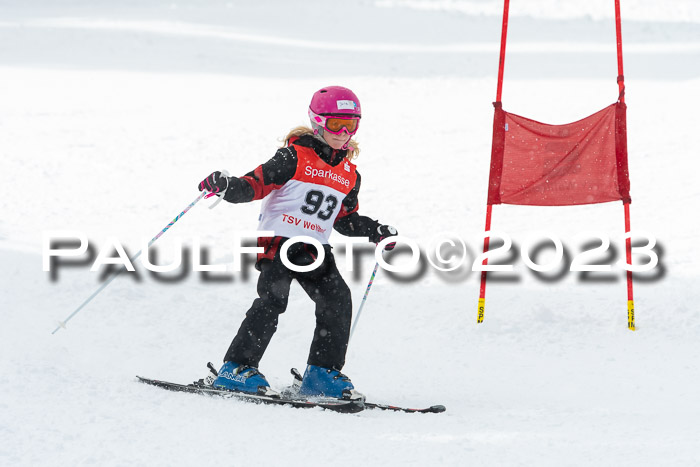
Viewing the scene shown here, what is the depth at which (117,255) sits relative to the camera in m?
8.43

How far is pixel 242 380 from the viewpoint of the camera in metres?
4.76

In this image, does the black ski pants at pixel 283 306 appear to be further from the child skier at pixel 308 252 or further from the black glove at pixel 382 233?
the black glove at pixel 382 233

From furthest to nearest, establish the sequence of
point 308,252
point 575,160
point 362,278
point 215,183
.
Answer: point 362,278, point 575,160, point 308,252, point 215,183

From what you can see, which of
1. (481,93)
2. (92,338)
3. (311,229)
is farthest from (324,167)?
(481,93)

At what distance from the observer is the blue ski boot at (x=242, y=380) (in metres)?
4.72

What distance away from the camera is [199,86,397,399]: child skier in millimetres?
4805

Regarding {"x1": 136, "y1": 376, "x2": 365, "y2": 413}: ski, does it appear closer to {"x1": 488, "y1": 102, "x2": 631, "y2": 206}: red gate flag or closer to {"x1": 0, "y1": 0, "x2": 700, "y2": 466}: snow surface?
{"x1": 0, "y1": 0, "x2": 700, "y2": 466}: snow surface

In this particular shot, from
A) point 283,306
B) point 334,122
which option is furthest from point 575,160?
point 283,306

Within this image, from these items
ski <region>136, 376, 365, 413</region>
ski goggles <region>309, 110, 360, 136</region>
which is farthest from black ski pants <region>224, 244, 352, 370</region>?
ski goggles <region>309, 110, 360, 136</region>

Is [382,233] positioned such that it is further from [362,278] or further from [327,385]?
[362,278]

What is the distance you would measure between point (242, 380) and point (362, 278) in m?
3.39

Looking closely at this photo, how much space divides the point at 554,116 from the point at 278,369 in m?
9.44

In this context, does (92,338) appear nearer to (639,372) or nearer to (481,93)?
(639,372)

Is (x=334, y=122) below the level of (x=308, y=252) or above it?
above
